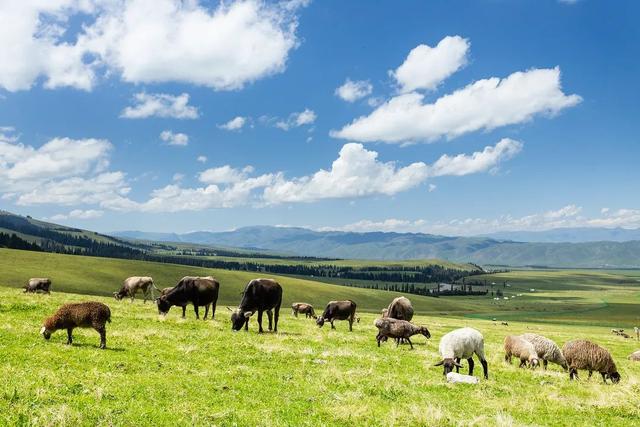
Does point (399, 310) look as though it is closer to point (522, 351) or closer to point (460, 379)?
point (522, 351)

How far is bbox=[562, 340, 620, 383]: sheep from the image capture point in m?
22.1

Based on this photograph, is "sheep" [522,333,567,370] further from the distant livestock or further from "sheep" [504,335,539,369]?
the distant livestock

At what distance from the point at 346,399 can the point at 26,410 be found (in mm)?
8335

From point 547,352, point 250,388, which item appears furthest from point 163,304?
point 547,352

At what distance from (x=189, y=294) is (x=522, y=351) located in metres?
22.4

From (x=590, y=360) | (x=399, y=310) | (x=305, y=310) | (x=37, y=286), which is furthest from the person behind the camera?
(x=305, y=310)

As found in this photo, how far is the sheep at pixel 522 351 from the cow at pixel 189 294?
1988 centimetres

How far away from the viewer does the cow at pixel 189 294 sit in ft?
103

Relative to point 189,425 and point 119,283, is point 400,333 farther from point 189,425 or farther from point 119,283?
point 119,283

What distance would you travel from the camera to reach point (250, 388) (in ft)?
47.0

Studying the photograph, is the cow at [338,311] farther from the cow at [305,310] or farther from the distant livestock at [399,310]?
the cow at [305,310]

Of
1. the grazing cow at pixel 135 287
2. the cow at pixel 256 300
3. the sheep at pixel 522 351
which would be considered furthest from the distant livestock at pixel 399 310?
the grazing cow at pixel 135 287

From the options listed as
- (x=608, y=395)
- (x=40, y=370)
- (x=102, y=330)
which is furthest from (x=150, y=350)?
(x=608, y=395)

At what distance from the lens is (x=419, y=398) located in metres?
14.7
